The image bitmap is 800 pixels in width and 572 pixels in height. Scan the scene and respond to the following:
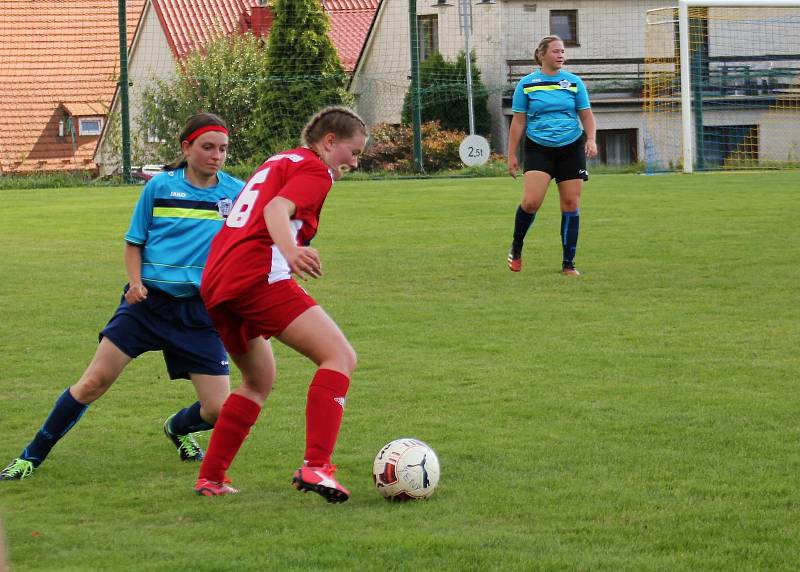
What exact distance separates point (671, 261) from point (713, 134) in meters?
16.4

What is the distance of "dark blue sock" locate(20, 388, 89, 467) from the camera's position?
580 centimetres

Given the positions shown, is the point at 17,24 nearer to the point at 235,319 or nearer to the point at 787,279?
the point at 787,279

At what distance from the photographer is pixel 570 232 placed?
11.8 meters

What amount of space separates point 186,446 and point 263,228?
1453 mm

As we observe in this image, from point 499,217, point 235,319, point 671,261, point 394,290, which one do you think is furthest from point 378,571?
point 499,217

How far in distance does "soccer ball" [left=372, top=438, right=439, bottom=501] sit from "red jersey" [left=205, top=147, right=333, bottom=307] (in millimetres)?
797

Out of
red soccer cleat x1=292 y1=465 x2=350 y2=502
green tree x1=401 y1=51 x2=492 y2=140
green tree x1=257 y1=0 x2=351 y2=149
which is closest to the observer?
red soccer cleat x1=292 y1=465 x2=350 y2=502

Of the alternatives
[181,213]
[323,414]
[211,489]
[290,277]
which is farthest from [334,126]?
[211,489]

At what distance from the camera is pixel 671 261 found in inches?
493

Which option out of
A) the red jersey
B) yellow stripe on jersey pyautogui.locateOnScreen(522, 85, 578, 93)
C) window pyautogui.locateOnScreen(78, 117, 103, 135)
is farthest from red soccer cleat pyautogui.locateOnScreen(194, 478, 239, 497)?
window pyautogui.locateOnScreen(78, 117, 103, 135)

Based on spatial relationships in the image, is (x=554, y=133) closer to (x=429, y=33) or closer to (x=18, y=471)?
(x=18, y=471)

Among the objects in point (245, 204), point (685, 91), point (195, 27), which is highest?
point (195, 27)

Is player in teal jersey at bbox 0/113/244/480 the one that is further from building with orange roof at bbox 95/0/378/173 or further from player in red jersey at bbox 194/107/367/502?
building with orange roof at bbox 95/0/378/173

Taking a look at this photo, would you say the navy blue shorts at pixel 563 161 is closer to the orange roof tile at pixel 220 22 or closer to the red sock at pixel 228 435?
the red sock at pixel 228 435
